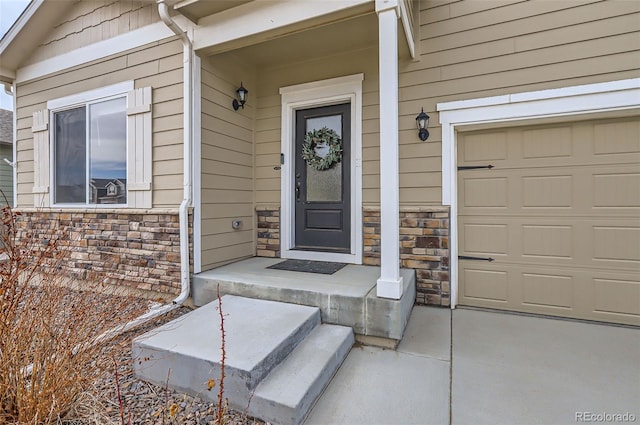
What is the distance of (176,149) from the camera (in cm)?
343

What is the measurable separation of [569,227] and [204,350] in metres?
3.37

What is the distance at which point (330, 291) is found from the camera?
107 inches

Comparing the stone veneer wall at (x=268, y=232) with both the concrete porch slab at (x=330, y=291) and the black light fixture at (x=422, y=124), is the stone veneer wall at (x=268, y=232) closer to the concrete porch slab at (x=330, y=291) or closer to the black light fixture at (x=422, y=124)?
the concrete porch slab at (x=330, y=291)

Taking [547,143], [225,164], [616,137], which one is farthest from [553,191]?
[225,164]

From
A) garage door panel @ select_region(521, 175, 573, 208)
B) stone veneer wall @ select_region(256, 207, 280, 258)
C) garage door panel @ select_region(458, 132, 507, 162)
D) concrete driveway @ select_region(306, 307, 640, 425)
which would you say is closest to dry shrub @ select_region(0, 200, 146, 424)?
concrete driveway @ select_region(306, 307, 640, 425)

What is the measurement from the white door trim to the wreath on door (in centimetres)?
20

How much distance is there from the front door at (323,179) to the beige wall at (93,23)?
213cm

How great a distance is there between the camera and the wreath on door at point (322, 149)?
3.88 metres

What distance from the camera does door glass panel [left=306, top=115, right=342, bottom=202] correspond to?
154 inches

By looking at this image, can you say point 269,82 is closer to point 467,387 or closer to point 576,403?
point 467,387

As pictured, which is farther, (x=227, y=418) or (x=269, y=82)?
(x=269, y=82)

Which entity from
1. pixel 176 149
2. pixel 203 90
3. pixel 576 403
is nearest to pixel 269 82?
pixel 203 90

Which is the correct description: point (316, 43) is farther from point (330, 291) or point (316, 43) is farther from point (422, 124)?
point (330, 291)

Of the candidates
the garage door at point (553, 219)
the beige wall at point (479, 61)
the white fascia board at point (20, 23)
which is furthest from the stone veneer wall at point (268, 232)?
the white fascia board at point (20, 23)
